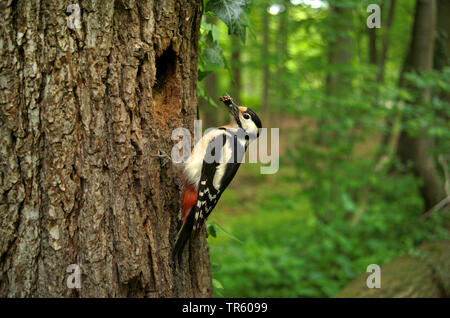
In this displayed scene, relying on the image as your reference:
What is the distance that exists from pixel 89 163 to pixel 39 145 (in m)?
0.25

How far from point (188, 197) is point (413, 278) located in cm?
278

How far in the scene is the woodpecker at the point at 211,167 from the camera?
7.91ft

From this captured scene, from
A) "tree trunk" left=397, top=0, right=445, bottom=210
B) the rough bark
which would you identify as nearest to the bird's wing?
the rough bark

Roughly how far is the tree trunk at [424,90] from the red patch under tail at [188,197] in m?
4.00

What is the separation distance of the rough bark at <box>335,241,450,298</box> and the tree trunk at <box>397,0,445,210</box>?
57.5 inches

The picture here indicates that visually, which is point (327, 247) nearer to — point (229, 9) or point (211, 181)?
point (211, 181)

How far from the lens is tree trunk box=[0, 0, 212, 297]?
180cm

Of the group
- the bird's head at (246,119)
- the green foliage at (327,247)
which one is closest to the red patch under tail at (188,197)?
the bird's head at (246,119)

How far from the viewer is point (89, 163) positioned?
1929 mm

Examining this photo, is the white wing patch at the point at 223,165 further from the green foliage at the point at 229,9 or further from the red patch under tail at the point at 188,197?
the green foliage at the point at 229,9

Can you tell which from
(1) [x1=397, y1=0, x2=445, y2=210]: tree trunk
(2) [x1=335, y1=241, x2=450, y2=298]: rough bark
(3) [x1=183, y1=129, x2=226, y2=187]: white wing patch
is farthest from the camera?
(1) [x1=397, y1=0, x2=445, y2=210]: tree trunk

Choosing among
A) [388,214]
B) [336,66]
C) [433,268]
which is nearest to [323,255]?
[388,214]

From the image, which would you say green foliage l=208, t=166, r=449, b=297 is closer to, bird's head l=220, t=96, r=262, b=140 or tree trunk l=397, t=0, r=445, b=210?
tree trunk l=397, t=0, r=445, b=210
